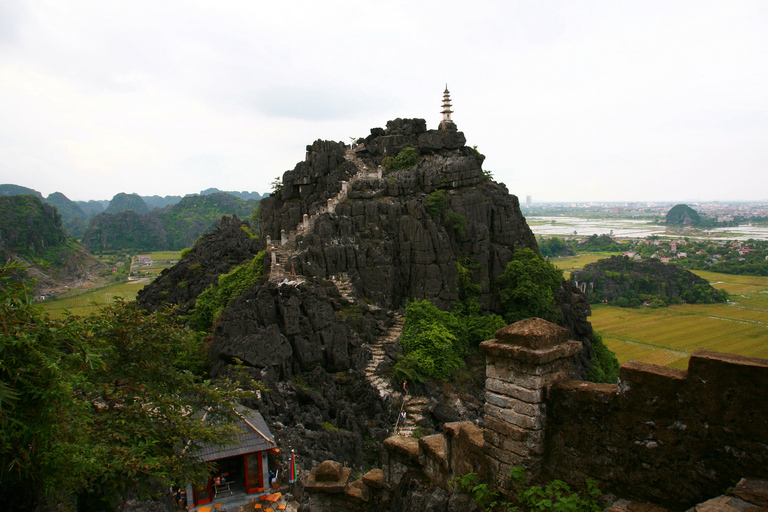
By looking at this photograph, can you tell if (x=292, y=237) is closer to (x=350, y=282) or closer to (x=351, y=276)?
(x=351, y=276)

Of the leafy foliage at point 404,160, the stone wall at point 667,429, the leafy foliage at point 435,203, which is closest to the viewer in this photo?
the stone wall at point 667,429

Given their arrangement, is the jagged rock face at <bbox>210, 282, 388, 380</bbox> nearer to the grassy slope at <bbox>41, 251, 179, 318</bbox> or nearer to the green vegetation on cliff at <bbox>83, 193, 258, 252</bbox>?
the grassy slope at <bbox>41, 251, 179, 318</bbox>

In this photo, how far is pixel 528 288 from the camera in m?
31.7

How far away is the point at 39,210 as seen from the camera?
82.9 metres

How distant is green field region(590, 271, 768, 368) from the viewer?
44.5 metres

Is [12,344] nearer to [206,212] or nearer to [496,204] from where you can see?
[496,204]

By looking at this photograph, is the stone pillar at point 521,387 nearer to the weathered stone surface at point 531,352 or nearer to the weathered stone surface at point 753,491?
the weathered stone surface at point 531,352

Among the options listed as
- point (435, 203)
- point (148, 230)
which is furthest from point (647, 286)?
point (148, 230)

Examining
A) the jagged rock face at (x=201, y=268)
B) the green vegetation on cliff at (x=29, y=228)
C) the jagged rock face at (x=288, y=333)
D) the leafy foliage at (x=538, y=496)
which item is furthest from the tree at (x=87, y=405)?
the green vegetation on cliff at (x=29, y=228)

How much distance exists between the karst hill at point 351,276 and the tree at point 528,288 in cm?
114

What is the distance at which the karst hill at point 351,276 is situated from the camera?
20359 millimetres

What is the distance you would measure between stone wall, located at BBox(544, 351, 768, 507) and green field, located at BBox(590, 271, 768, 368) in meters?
42.4

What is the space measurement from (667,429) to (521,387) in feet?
4.98

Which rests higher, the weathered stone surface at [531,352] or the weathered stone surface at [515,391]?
the weathered stone surface at [531,352]
